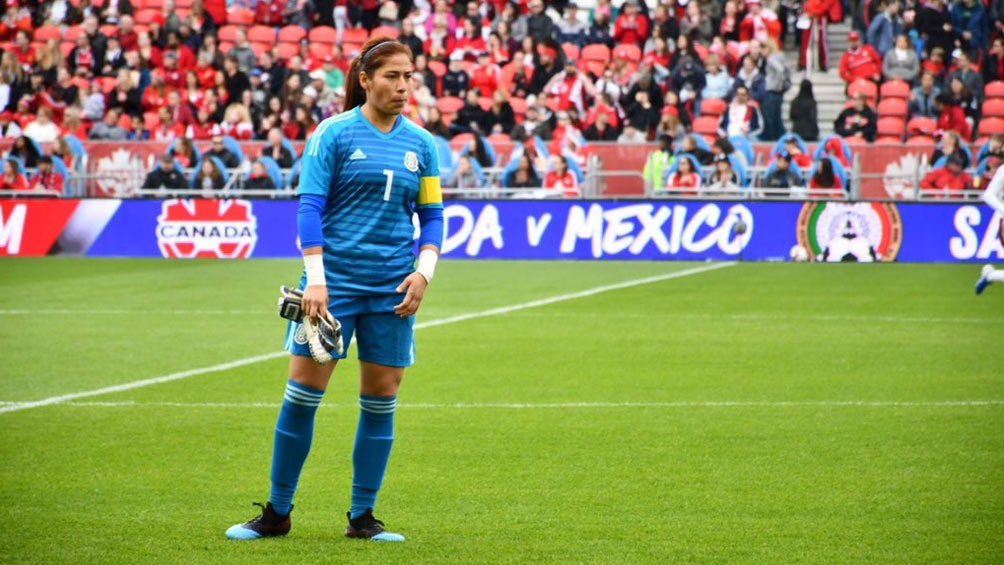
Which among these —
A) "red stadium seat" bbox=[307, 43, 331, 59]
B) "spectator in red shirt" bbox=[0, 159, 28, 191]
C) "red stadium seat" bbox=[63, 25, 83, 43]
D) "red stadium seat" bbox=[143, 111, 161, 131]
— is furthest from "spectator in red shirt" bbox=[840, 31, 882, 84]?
"red stadium seat" bbox=[63, 25, 83, 43]

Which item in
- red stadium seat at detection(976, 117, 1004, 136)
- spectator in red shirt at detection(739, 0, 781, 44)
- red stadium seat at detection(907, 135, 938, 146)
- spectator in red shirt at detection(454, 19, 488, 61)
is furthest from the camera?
spectator in red shirt at detection(454, 19, 488, 61)

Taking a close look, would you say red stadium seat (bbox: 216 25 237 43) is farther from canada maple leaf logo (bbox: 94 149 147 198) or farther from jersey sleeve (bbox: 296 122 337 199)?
jersey sleeve (bbox: 296 122 337 199)

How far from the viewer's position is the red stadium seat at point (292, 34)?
30375mm

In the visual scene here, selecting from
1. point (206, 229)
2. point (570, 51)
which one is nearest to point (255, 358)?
point (206, 229)

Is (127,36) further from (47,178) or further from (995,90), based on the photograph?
(995,90)

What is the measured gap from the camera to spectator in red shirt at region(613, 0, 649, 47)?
2792 cm

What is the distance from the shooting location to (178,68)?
29.7 metres

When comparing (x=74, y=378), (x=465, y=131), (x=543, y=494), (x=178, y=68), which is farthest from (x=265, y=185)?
(x=543, y=494)

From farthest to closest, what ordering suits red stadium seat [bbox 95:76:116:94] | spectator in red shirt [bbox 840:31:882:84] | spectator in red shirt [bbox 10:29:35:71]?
1. spectator in red shirt [bbox 10:29:35:71]
2. red stadium seat [bbox 95:76:116:94]
3. spectator in red shirt [bbox 840:31:882:84]

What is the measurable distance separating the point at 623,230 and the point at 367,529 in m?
16.5

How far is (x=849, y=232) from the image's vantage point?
21859mm

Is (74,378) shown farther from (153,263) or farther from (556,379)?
(153,263)

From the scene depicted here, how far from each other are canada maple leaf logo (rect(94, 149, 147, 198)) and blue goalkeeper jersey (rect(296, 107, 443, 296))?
18724mm

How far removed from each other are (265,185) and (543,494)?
17288mm
